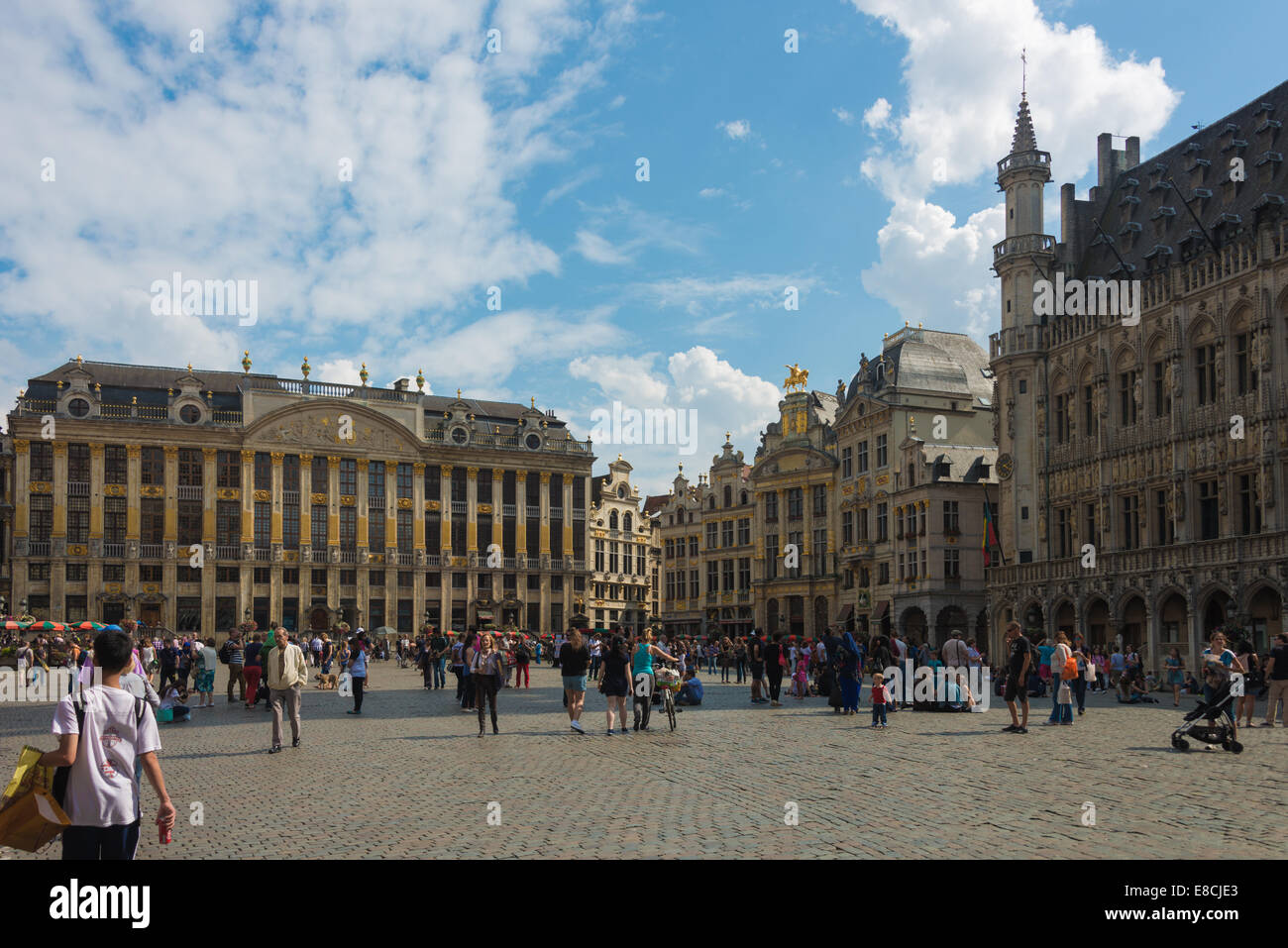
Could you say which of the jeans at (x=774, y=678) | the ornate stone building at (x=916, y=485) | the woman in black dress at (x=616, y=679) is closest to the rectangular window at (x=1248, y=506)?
the ornate stone building at (x=916, y=485)

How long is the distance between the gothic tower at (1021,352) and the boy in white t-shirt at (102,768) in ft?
162

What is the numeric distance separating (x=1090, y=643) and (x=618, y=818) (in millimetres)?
40624

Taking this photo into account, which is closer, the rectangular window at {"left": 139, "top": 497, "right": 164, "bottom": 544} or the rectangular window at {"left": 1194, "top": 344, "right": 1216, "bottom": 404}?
the rectangular window at {"left": 1194, "top": 344, "right": 1216, "bottom": 404}

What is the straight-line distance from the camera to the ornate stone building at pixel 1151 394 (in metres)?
39.9

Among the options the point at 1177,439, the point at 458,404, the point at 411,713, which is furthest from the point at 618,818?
the point at 458,404

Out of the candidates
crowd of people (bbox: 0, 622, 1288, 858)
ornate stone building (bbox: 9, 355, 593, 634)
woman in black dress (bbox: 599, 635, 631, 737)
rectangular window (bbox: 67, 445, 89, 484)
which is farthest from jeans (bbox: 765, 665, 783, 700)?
rectangular window (bbox: 67, 445, 89, 484)

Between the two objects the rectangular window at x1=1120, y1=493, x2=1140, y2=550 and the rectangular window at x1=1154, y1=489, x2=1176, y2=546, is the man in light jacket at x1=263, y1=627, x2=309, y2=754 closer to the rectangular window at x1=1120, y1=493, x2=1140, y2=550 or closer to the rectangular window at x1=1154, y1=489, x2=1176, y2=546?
the rectangular window at x1=1154, y1=489, x2=1176, y2=546

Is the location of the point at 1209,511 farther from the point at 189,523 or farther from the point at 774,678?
the point at 189,523

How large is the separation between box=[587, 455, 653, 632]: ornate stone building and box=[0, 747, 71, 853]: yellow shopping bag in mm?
92138

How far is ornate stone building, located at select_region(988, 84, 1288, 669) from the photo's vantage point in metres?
39.9

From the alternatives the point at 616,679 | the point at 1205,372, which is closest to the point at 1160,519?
the point at 1205,372

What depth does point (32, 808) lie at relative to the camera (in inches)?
252
